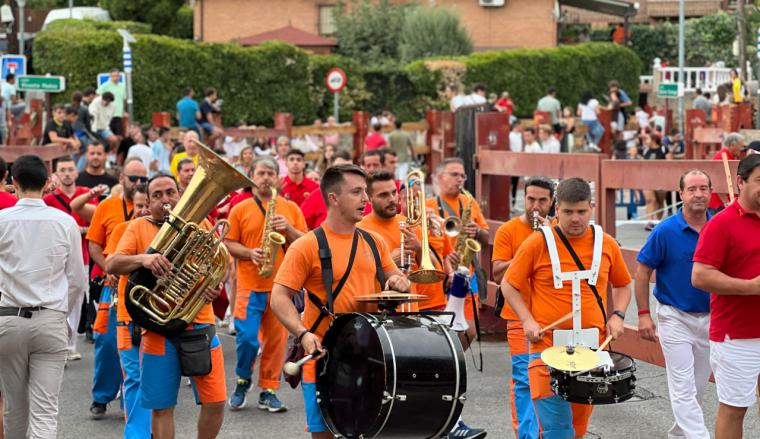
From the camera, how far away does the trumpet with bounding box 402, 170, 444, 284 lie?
854 cm

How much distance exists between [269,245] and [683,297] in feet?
11.4

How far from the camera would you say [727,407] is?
7352 millimetres

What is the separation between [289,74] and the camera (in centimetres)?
3969

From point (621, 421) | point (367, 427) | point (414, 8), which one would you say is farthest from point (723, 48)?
point (367, 427)

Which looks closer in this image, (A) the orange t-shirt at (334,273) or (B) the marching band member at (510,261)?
(A) the orange t-shirt at (334,273)

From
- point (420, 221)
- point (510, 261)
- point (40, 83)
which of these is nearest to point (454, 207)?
point (420, 221)

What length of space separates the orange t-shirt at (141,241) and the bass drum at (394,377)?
5.24 feet

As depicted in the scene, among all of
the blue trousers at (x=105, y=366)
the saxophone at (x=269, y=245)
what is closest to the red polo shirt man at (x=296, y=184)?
the saxophone at (x=269, y=245)

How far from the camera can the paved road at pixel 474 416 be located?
9.52 metres

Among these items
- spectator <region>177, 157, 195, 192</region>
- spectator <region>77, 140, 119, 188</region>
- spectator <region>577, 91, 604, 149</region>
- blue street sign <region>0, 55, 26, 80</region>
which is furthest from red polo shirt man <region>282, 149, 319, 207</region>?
spectator <region>577, 91, 604, 149</region>

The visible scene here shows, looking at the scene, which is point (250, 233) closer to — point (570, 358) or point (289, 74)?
point (570, 358)

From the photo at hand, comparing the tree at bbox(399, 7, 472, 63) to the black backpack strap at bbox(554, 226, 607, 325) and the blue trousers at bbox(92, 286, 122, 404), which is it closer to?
the blue trousers at bbox(92, 286, 122, 404)

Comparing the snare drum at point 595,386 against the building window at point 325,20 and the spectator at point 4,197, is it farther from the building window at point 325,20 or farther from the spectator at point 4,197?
the building window at point 325,20

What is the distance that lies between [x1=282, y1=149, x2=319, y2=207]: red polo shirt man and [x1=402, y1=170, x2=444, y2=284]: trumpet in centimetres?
332
